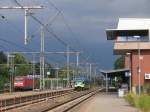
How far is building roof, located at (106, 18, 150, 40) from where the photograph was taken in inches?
3509

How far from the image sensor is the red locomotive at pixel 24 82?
324 ft

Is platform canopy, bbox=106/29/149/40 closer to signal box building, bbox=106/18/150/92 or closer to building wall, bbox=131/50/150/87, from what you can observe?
signal box building, bbox=106/18/150/92

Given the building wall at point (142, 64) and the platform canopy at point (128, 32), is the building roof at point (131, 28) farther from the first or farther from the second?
the building wall at point (142, 64)

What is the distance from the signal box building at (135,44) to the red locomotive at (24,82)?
18667 mm

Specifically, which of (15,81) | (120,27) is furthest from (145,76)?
(15,81)

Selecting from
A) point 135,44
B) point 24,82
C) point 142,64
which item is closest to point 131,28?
point 135,44

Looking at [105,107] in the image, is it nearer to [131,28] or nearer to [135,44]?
[135,44]

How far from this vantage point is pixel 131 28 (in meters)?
90.1

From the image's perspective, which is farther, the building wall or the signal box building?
the building wall

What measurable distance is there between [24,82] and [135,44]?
24.8 metres

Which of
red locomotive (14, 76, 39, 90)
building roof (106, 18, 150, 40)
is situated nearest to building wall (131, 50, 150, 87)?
building roof (106, 18, 150, 40)

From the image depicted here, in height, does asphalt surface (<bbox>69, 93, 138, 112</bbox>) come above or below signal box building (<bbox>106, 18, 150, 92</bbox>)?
below

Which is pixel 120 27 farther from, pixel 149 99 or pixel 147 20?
pixel 149 99

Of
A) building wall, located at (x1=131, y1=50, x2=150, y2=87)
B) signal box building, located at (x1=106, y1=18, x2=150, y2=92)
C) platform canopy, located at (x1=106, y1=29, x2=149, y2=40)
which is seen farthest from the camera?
platform canopy, located at (x1=106, y1=29, x2=149, y2=40)
